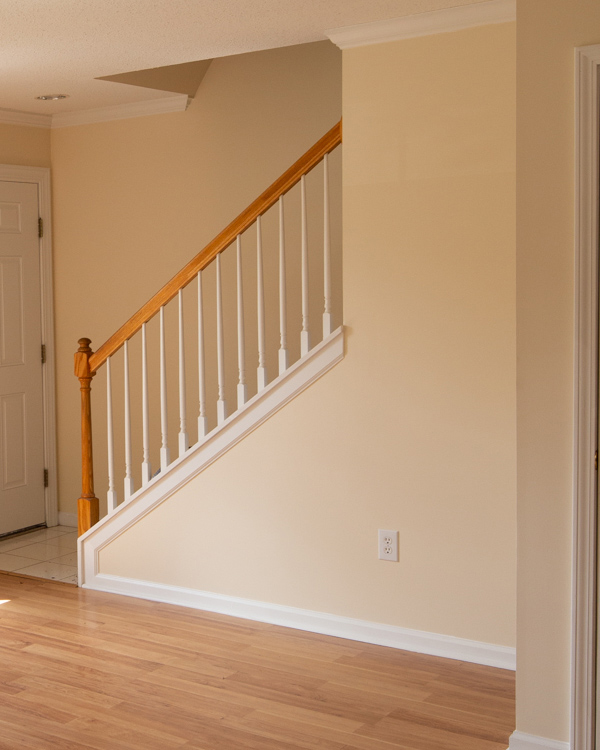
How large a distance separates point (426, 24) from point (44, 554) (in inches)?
134

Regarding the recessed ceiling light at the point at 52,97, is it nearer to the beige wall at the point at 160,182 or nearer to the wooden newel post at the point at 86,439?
the beige wall at the point at 160,182

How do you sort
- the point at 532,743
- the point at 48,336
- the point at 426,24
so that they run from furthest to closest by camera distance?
the point at 48,336 < the point at 426,24 < the point at 532,743

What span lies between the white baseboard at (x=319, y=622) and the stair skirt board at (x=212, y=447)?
0.17 metres

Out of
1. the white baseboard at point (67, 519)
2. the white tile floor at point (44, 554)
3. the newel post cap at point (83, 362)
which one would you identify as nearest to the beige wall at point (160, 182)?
the white baseboard at point (67, 519)

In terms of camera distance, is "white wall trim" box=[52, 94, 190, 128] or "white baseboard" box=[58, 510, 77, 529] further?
"white baseboard" box=[58, 510, 77, 529]

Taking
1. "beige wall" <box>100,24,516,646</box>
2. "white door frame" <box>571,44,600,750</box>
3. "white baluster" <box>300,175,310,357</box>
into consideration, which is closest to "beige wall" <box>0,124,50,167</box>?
"white baluster" <box>300,175,310,357</box>

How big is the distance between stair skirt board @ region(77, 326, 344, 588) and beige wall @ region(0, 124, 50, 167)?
2.35 metres

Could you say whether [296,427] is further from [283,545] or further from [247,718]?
[247,718]

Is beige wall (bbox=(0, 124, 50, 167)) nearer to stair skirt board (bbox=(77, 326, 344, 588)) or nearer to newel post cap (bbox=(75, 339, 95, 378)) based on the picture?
newel post cap (bbox=(75, 339, 95, 378))

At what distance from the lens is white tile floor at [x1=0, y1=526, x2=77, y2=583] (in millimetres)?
4590

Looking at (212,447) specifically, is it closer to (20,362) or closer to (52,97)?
(20,362)

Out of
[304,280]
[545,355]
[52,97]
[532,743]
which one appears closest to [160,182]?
[52,97]

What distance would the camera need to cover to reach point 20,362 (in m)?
5.35

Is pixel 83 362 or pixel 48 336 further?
pixel 48 336
